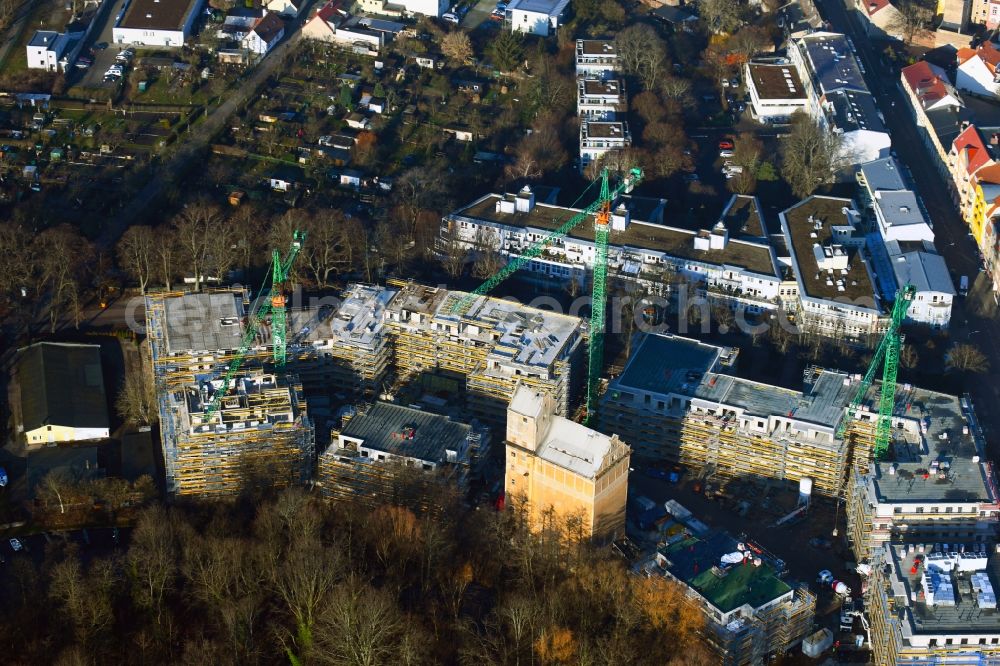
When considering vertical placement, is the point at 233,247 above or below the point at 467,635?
above

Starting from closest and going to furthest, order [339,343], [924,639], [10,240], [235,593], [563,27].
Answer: [924,639], [235,593], [339,343], [10,240], [563,27]

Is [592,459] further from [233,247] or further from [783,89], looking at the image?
[783,89]

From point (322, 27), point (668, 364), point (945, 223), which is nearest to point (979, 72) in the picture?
point (945, 223)

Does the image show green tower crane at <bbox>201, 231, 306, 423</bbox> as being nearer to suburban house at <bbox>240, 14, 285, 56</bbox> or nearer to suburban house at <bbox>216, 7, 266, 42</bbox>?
suburban house at <bbox>240, 14, 285, 56</bbox>

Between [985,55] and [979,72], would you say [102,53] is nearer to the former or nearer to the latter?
[979,72]

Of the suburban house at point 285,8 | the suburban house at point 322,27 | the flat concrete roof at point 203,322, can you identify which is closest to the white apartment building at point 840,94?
the suburban house at point 322,27

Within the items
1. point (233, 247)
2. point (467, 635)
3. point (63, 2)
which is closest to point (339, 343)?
point (233, 247)
